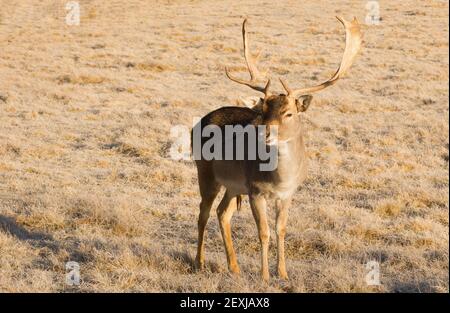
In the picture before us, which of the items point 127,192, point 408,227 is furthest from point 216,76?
point 408,227

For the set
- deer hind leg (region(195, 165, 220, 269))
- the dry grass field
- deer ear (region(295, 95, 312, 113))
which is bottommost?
the dry grass field

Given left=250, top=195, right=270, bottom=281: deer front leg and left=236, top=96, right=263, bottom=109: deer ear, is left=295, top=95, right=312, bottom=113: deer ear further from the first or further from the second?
left=250, top=195, right=270, bottom=281: deer front leg

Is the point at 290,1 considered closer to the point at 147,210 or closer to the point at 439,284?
the point at 147,210

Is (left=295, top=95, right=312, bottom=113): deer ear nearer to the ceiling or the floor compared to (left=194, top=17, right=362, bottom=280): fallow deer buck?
nearer to the ceiling

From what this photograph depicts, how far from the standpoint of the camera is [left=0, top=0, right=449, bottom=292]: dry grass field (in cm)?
674

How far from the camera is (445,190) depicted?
33.7 feet

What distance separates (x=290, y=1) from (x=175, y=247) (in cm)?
4086

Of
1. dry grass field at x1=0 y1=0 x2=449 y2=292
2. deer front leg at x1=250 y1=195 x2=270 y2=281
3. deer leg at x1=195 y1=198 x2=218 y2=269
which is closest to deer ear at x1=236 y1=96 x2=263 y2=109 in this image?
deer front leg at x1=250 y1=195 x2=270 y2=281

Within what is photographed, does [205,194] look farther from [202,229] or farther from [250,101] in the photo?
[250,101]

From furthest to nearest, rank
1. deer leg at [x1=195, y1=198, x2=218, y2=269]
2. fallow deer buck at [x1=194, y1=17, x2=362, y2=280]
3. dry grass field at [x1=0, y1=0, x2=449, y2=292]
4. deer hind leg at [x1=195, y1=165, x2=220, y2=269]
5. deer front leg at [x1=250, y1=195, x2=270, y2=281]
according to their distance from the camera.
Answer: deer hind leg at [x1=195, y1=165, x2=220, y2=269] < deer leg at [x1=195, y1=198, x2=218, y2=269] < dry grass field at [x1=0, y1=0, x2=449, y2=292] < deer front leg at [x1=250, y1=195, x2=270, y2=281] < fallow deer buck at [x1=194, y1=17, x2=362, y2=280]

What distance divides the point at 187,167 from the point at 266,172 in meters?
5.97

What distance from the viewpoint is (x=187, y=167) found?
40.1 ft

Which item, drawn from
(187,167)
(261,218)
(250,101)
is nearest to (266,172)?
(261,218)

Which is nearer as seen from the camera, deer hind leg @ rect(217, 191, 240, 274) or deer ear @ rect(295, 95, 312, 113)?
deer ear @ rect(295, 95, 312, 113)
